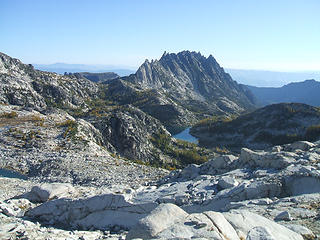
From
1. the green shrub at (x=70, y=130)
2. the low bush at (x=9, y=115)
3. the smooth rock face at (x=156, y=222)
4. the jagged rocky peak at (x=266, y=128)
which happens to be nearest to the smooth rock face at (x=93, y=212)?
the smooth rock face at (x=156, y=222)

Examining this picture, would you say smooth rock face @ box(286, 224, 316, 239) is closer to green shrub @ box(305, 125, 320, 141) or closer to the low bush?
the low bush

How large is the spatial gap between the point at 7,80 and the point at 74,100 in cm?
3796

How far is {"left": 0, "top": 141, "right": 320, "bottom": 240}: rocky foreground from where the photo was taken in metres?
10.9

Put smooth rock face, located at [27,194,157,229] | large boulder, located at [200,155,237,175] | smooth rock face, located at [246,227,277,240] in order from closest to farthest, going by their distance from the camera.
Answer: smooth rock face, located at [246,227,277,240] < smooth rock face, located at [27,194,157,229] < large boulder, located at [200,155,237,175]

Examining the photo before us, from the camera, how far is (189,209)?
1822cm

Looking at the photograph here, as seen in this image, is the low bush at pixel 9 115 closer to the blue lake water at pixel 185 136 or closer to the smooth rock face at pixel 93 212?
the smooth rock face at pixel 93 212

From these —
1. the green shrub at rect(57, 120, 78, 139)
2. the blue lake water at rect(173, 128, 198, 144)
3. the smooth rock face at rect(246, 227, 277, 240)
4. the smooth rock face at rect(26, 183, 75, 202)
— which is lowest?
the blue lake water at rect(173, 128, 198, 144)

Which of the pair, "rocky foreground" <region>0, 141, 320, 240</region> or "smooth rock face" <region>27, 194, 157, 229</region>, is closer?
"rocky foreground" <region>0, 141, 320, 240</region>

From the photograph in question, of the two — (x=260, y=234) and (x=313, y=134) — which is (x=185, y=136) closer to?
(x=313, y=134)

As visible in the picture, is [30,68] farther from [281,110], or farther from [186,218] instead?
[186,218]

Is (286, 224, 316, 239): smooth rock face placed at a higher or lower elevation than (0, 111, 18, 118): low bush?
higher

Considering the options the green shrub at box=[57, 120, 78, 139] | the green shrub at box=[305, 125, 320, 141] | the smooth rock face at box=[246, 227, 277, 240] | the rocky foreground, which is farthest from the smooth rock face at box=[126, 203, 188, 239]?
the green shrub at box=[305, 125, 320, 141]

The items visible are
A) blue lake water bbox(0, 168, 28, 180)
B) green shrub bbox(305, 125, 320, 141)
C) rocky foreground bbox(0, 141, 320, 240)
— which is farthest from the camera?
green shrub bbox(305, 125, 320, 141)

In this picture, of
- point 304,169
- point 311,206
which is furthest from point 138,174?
point 311,206
